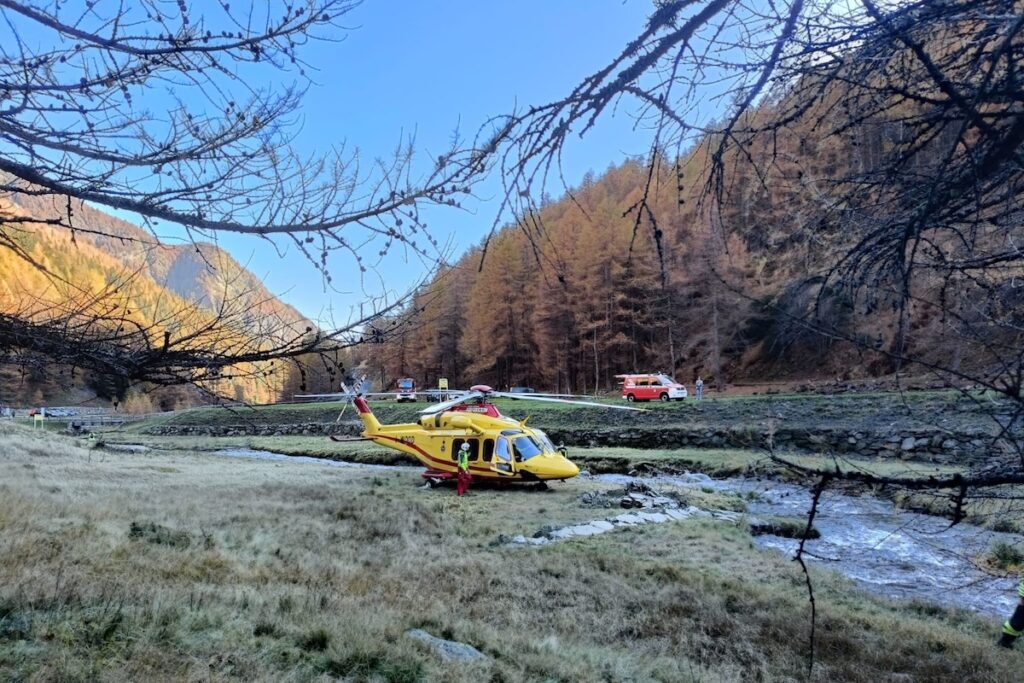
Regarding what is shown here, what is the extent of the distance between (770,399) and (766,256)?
22029mm

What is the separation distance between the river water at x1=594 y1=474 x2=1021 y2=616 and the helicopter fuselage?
177 inches

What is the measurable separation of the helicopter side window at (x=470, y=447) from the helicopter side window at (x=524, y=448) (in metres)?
0.90

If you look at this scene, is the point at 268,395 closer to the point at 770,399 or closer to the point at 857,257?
the point at 857,257

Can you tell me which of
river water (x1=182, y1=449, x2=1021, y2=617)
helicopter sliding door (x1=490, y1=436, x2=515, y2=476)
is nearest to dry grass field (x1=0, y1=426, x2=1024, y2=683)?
river water (x1=182, y1=449, x2=1021, y2=617)

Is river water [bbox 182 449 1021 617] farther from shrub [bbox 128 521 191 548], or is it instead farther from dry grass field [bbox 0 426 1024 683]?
shrub [bbox 128 521 191 548]

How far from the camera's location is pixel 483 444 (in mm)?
14156

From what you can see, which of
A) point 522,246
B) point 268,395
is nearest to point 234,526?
point 268,395

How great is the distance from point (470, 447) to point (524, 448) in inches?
50.4

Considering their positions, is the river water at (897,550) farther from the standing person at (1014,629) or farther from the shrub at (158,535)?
the shrub at (158,535)

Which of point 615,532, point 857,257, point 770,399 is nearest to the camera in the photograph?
point 857,257

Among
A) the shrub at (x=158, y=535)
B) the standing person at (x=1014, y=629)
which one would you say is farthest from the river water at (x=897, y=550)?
the shrub at (x=158, y=535)

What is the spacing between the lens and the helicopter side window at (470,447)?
14195 mm

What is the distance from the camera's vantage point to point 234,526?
8539 millimetres

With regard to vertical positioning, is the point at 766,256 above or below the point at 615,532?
above
